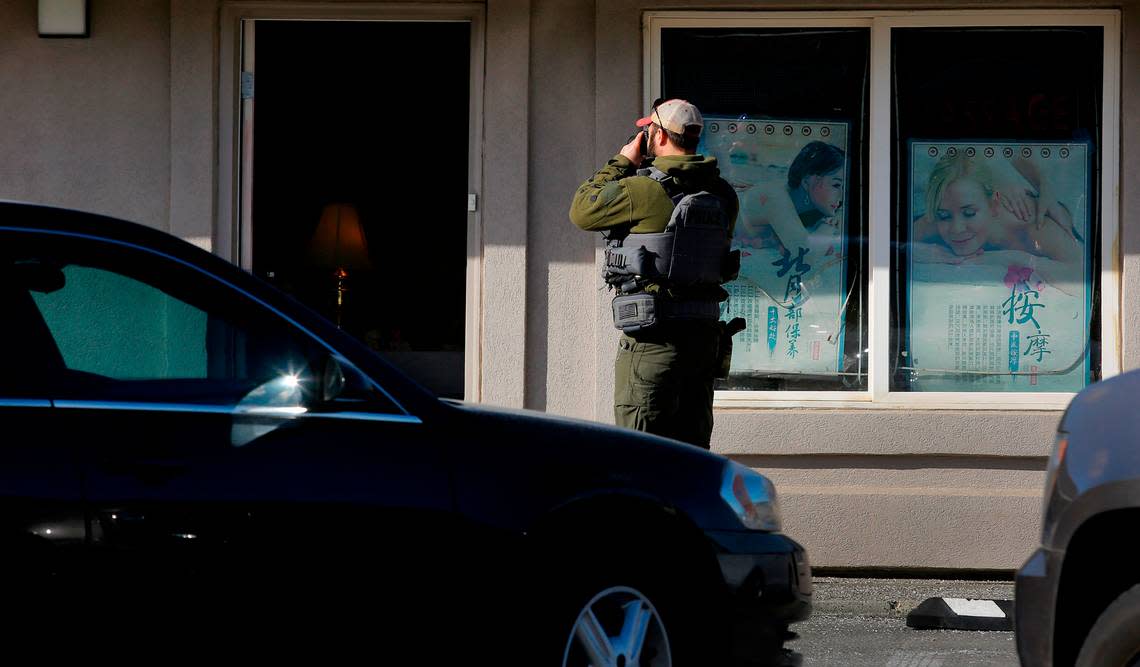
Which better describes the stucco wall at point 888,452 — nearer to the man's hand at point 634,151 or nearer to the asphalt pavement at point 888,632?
the asphalt pavement at point 888,632

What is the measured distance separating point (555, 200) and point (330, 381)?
364 cm

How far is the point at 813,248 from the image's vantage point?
7129 mm

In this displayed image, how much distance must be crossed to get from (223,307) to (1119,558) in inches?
85.0

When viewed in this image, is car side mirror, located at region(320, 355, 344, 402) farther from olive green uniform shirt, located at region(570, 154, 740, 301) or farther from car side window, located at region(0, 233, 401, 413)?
olive green uniform shirt, located at region(570, 154, 740, 301)

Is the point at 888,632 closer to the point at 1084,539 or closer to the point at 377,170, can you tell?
the point at 1084,539

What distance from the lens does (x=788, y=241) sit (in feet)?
23.4

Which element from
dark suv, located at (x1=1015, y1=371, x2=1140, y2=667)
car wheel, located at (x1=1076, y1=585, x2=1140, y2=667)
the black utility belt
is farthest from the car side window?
the black utility belt

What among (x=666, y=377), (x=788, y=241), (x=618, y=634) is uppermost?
(x=788, y=241)

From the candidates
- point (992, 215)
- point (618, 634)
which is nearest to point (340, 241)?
point (992, 215)

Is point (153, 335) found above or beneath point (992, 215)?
beneath

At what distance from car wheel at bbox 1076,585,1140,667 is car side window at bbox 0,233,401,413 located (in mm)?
1675

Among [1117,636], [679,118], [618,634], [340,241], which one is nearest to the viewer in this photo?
[1117,636]

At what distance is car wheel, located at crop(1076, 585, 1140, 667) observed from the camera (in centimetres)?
293

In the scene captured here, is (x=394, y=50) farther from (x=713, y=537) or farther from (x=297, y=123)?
(x=713, y=537)
